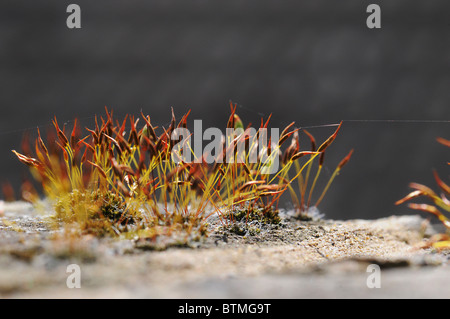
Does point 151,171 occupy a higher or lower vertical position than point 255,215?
higher

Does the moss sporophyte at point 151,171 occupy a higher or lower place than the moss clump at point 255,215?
higher

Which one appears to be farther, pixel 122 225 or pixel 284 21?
pixel 284 21

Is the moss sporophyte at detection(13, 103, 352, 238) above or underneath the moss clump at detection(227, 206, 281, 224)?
above

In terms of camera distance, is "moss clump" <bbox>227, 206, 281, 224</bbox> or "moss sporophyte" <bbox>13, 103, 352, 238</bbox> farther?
"moss clump" <bbox>227, 206, 281, 224</bbox>

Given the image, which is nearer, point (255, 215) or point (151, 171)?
point (151, 171)

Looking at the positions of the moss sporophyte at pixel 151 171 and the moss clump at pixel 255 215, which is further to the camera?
the moss clump at pixel 255 215

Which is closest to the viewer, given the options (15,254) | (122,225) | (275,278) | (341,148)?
(275,278)

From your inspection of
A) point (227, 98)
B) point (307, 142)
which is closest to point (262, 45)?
point (227, 98)
